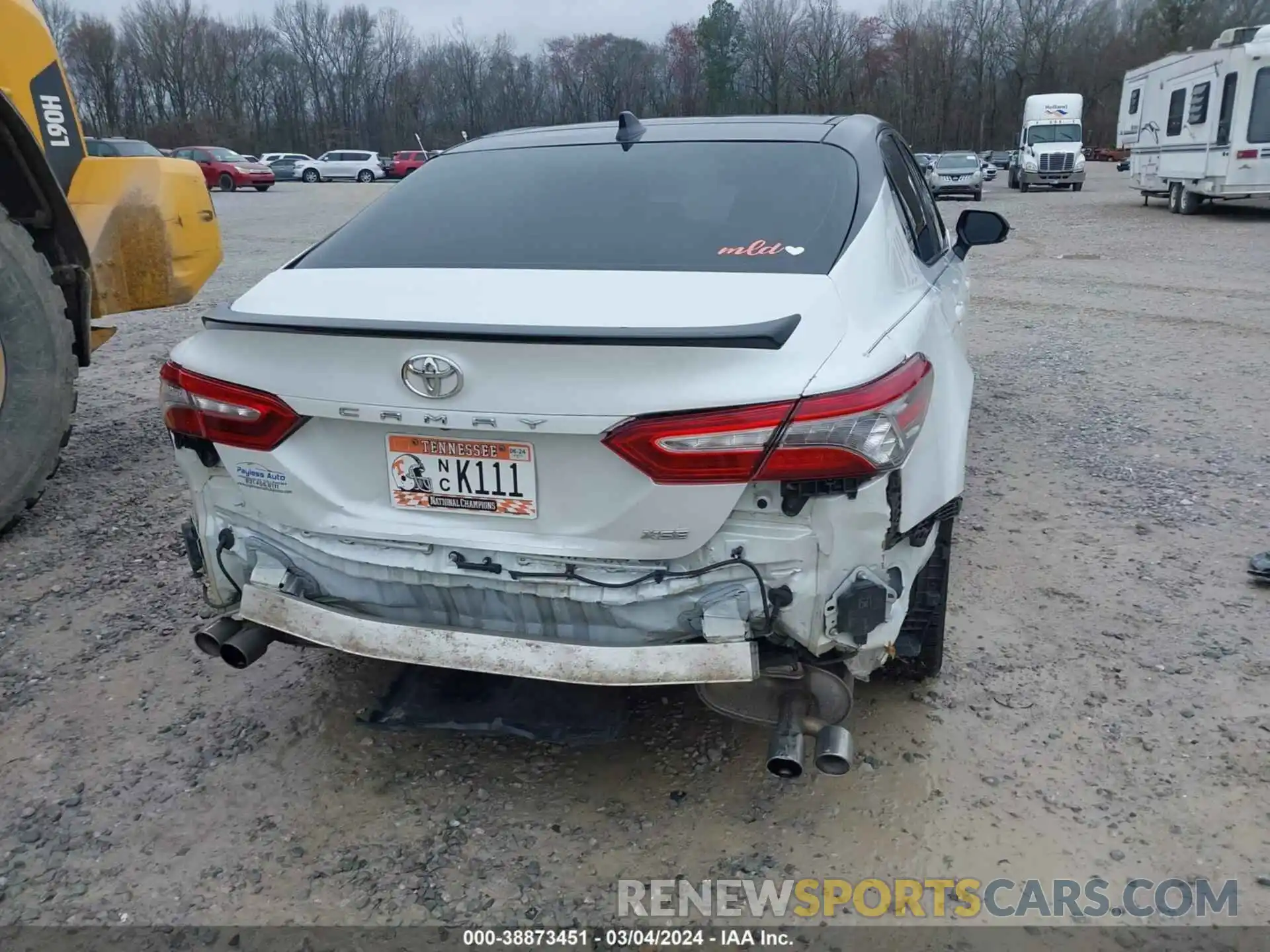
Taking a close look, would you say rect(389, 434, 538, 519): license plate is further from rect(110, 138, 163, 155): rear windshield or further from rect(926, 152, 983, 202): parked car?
rect(926, 152, 983, 202): parked car

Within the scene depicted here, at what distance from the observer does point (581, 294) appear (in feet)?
8.07

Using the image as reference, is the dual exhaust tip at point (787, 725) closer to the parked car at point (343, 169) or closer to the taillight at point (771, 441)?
the taillight at point (771, 441)

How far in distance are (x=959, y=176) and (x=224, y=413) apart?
Answer: 28.2m

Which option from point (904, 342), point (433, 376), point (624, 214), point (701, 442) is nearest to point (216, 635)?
point (433, 376)

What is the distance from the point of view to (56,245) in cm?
455

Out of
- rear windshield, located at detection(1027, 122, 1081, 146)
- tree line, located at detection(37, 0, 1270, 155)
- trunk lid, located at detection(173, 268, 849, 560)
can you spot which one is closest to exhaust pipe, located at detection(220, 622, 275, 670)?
trunk lid, located at detection(173, 268, 849, 560)

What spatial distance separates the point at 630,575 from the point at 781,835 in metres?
0.85

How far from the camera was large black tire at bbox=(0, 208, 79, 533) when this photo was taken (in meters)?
4.19

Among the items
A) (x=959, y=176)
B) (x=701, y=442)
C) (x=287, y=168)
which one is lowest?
(x=959, y=176)

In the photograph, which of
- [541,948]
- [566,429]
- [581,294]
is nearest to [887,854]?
[541,948]

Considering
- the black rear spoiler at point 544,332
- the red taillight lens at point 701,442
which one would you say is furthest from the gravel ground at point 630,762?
the black rear spoiler at point 544,332

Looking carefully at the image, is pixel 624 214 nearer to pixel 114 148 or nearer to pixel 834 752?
pixel 834 752

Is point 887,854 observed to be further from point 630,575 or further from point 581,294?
point 581,294

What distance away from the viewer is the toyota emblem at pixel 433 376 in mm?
2277
